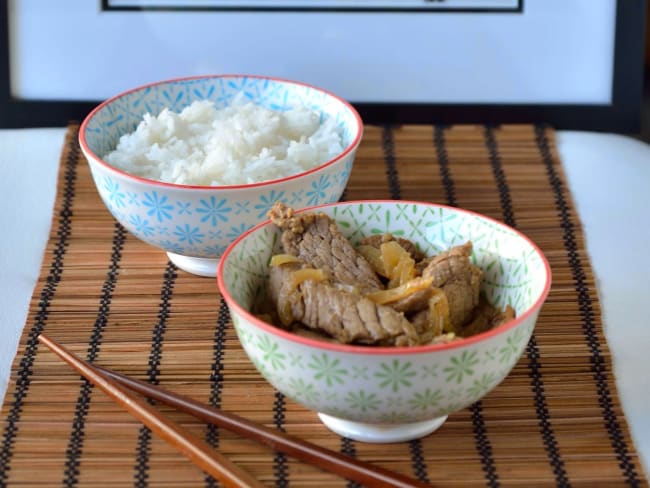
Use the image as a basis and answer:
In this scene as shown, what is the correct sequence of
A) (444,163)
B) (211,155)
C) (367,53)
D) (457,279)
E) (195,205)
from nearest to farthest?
(457,279) → (195,205) → (211,155) → (444,163) → (367,53)

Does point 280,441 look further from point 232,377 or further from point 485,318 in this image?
point 485,318

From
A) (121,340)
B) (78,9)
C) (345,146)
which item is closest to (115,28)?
(78,9)

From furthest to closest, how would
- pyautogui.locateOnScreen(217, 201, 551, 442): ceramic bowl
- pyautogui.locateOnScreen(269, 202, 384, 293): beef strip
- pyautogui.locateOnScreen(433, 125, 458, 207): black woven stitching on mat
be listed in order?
1. pyautogui.locateOnScreen(433, 125, 458, 207): black woven stitching on mat
2. pyautogui.locateOnScreen(269, 202, 384, 293): beef strip
3. pyautogui.locateOnScreen(217, 201, 551, 442): ceramic bowl

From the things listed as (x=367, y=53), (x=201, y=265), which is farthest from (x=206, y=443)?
(x=367, y=53)

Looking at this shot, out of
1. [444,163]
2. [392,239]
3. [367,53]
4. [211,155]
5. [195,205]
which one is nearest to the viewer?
[392,239]

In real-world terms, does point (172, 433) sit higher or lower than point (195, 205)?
lower

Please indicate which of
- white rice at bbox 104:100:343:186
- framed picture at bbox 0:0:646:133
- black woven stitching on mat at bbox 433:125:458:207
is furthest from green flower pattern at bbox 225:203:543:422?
framed picture at bbox 0:0:646:133

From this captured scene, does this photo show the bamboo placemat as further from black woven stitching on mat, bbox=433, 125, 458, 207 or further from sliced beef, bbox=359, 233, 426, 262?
sliced beef, bbox=359, 233, 426, 262

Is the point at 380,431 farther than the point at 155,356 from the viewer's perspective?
No
